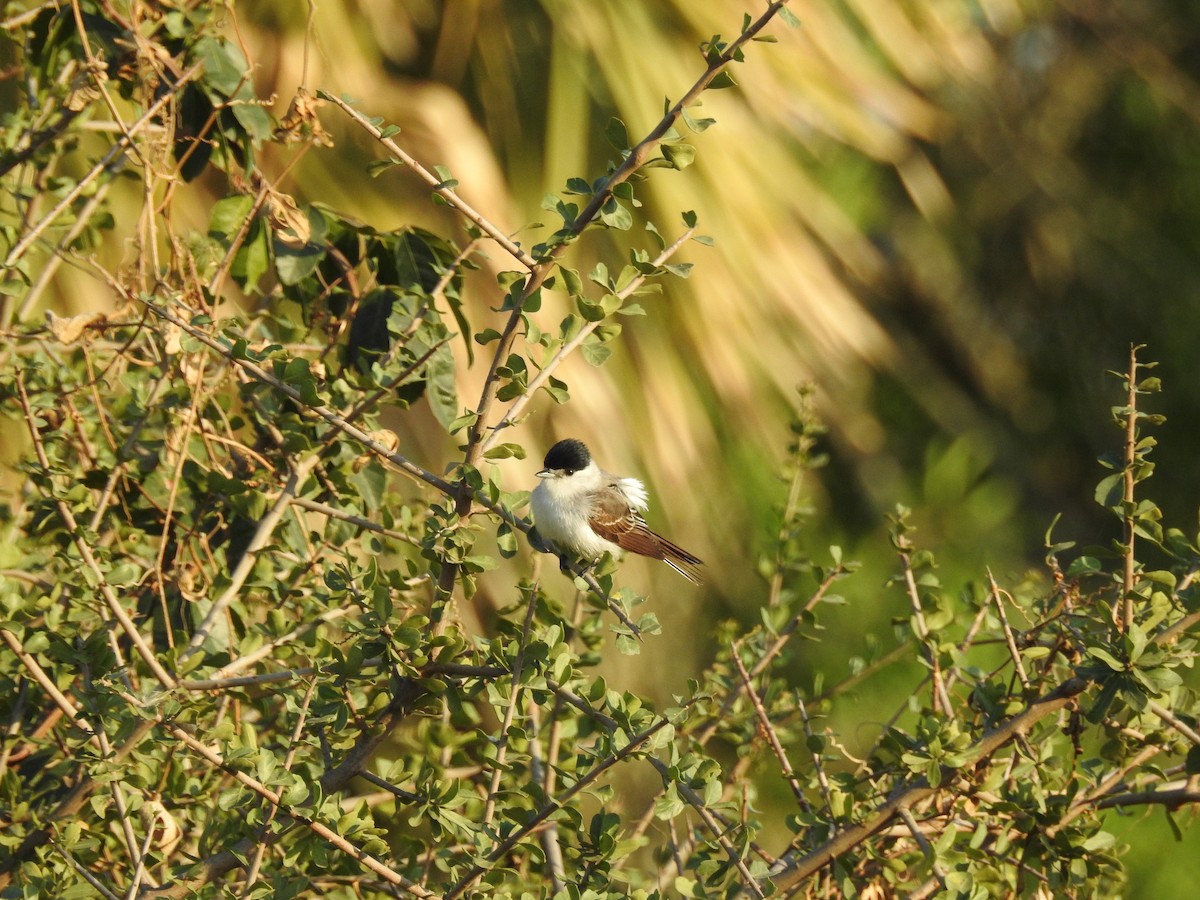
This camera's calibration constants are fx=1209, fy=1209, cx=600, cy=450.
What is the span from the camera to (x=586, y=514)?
2.70 metres

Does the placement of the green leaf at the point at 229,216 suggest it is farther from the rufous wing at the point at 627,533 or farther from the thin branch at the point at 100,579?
the rufous wing at the point at 627,533

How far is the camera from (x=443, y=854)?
1355 millimetres

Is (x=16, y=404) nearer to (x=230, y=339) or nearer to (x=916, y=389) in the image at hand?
(x=230, y=339)

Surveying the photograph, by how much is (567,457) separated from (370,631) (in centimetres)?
148

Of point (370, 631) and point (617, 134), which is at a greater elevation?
point (617, 134)

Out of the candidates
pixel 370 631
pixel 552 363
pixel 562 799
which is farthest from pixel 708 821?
pixel 552 363

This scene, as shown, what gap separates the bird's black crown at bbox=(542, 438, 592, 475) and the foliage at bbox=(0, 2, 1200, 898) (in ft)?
2.40

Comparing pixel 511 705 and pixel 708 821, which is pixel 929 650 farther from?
pixel 511 705

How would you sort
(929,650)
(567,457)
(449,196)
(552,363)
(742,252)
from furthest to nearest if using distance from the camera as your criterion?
(742,252) → (567,457) → (929,650) → (552,363) → (449,196)

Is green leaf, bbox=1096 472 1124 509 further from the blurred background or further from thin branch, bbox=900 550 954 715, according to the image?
the blurred background

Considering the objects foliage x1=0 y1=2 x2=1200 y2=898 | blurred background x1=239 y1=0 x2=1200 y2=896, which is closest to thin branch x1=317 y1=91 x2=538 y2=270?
foliage x1=0 y1=2 x2=1200 y2=898

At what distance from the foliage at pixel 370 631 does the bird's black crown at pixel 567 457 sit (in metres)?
0.73

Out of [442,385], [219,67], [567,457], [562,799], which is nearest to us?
[562,799]

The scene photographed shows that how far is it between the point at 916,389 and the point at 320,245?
11.3ft
